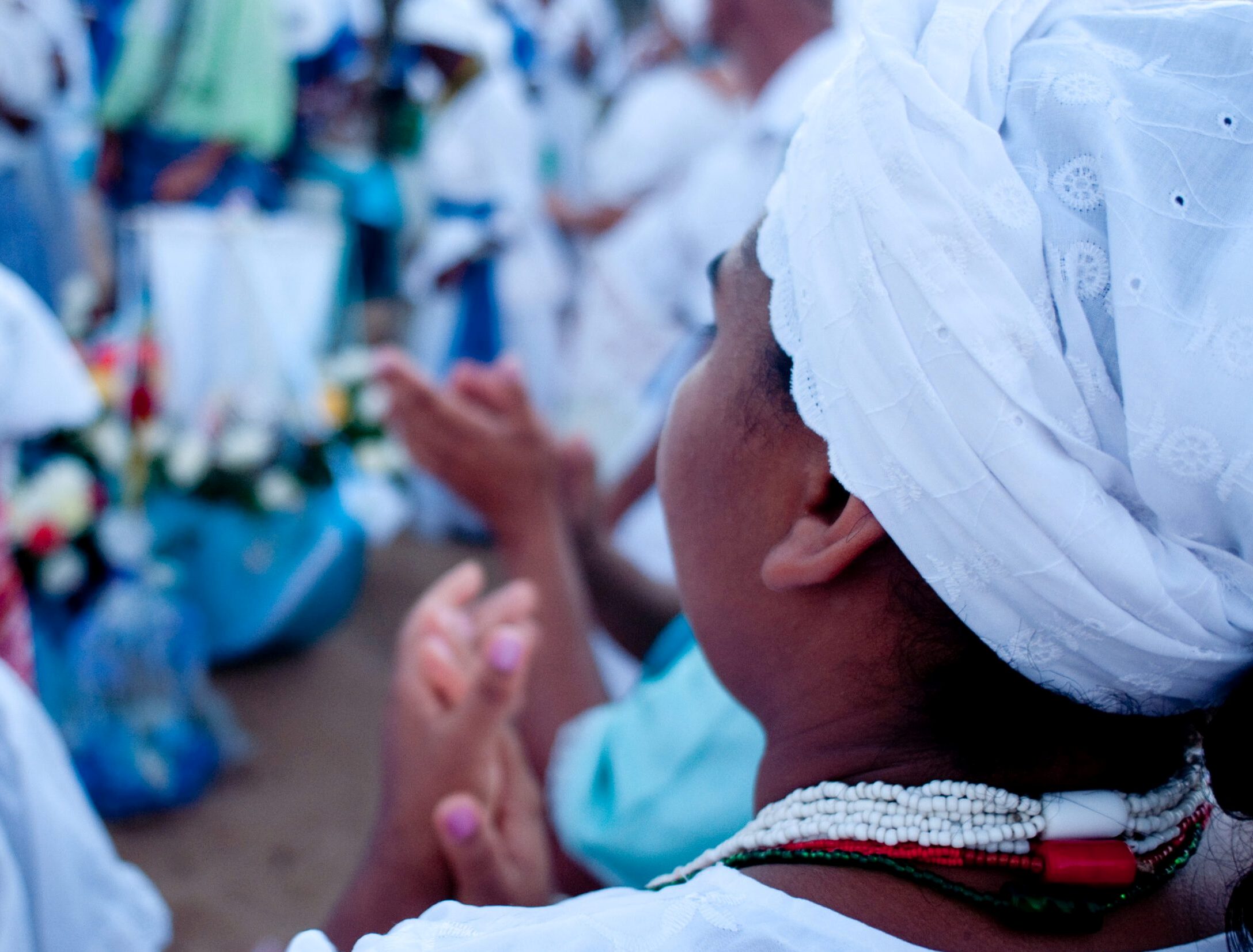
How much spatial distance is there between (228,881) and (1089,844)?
2.35 metres

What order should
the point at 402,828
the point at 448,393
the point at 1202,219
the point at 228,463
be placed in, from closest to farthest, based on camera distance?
the point at 1202,219, the point at 402,828, the point at 448,393, the point at 228,463

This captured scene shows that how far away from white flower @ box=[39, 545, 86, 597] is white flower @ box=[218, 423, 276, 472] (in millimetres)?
558

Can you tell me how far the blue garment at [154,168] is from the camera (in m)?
4.59

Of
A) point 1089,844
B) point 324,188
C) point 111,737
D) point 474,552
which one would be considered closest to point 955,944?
point 1089,844

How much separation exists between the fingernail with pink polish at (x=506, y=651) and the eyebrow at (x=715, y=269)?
50 cm

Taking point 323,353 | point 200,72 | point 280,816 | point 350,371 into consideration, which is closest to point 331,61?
point 200,72

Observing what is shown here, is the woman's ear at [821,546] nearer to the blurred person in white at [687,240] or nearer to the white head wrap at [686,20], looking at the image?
the blurred person in white at [687,240]

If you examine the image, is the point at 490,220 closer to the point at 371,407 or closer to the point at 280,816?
the point at 371,407

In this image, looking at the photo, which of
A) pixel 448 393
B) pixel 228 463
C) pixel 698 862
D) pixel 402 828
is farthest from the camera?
pixel 228 463

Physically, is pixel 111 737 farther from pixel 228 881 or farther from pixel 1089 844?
pixel 1089 844

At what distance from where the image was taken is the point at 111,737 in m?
2.67

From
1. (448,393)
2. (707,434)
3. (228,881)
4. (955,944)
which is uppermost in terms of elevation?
(707,434)

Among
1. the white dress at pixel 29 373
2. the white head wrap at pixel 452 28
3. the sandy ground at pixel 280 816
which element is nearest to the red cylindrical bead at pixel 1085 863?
the white dress at pixel 29 373

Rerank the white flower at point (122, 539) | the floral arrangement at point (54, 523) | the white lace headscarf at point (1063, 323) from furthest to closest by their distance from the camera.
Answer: the white flower at point (122, 539), the floral arrangement at point (54, 523), the white lace headscarf at point (1063, 323)
